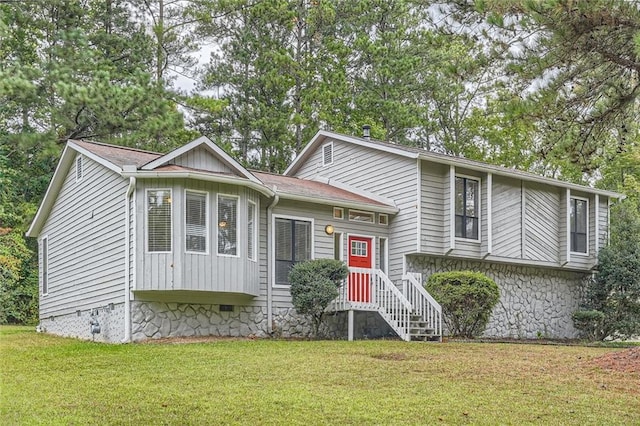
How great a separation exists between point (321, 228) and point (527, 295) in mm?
6786

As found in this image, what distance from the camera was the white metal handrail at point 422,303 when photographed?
51.1ft

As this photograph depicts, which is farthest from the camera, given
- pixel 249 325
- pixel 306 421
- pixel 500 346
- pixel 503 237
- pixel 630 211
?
pixel 630 211

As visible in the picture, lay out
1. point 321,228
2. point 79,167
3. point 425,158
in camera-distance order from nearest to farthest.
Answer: point 79,167
point 321,228
point 425,158

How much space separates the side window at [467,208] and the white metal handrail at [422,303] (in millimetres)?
2341

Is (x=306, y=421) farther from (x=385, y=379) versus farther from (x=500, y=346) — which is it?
(x=500, y=346)

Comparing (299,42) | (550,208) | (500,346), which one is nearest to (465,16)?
(500,346)

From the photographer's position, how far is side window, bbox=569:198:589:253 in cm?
2073

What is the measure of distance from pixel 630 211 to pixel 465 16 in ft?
47.7

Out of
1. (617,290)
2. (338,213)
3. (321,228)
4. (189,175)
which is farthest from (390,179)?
(617,290)

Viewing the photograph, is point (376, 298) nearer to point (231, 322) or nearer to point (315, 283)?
point (315, 283)

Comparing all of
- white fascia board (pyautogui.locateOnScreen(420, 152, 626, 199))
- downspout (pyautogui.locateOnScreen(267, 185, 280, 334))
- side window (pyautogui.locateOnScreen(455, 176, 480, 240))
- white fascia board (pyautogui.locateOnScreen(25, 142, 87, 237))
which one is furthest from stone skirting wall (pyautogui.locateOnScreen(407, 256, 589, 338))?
white fascia board (pyautogui.locateOnScreen(25, 142, 87, 237))

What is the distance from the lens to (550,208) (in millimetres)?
20203

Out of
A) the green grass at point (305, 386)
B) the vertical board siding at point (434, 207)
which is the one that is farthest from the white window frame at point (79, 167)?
the vertical board siding at point (434, 207)

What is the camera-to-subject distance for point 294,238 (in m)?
16.2
